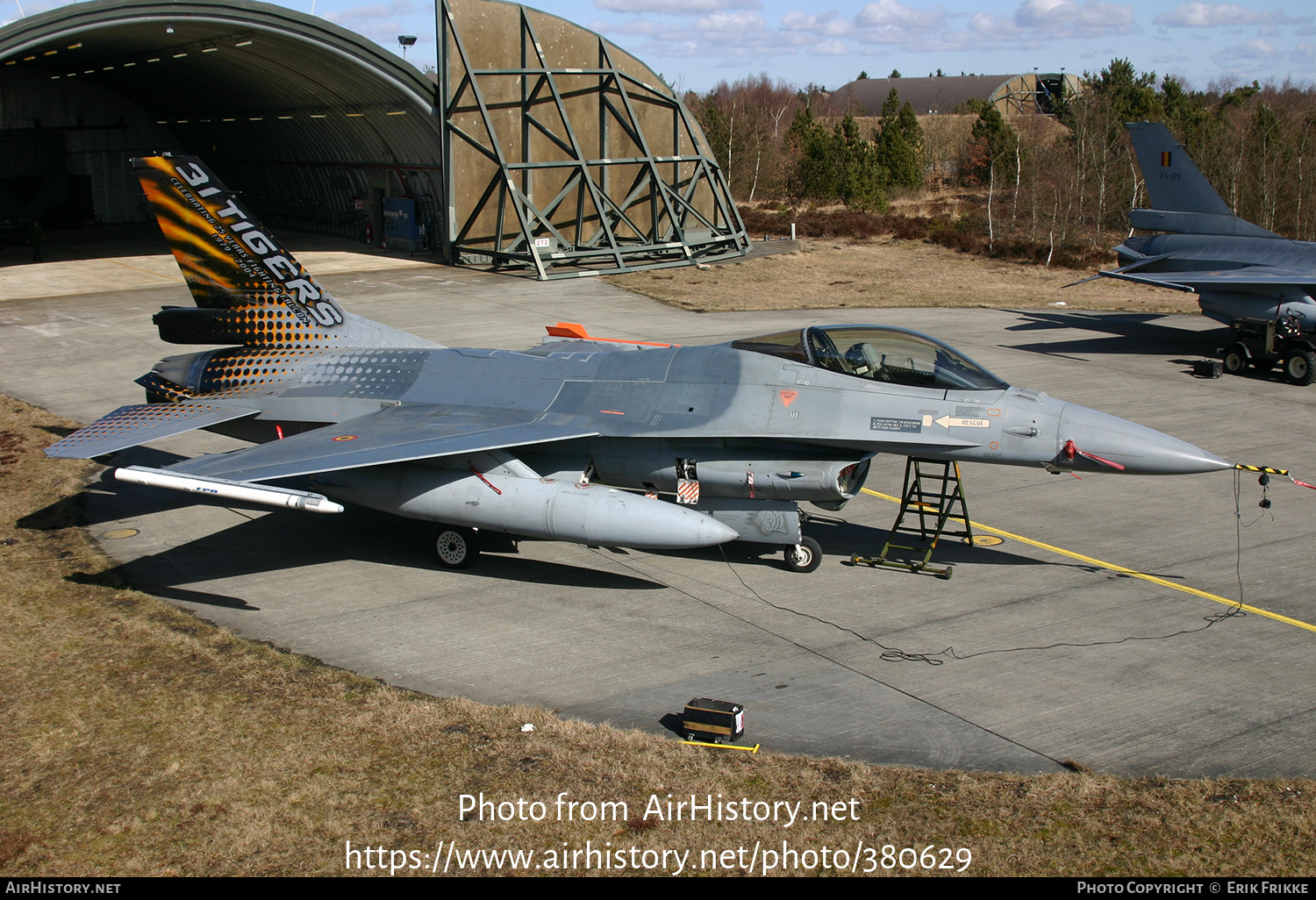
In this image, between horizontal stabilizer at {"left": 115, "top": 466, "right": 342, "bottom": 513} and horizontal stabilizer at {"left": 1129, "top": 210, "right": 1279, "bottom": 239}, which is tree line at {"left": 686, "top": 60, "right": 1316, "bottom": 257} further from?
horizontal stabilizer at {"left": 115, "top": 466, "right": 342, "bottom": 513}

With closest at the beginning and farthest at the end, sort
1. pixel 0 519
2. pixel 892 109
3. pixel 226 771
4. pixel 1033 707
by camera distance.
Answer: pixel 226 771 → pixel 1033 707 → pixel 0 519 → pixel 892 109

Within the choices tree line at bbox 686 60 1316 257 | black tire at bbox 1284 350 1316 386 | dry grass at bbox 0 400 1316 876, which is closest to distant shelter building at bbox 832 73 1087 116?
tree line at bbox 686 60 1316 257

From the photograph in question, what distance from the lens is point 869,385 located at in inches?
465

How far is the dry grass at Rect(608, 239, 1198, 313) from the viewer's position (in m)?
33.2

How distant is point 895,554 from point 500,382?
225 inches

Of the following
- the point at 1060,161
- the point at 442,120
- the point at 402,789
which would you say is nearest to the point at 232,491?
the point at 402,789

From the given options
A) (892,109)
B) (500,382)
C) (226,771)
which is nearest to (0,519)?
(500,382)

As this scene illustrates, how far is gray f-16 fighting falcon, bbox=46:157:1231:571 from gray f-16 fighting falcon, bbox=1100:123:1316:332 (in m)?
15.1

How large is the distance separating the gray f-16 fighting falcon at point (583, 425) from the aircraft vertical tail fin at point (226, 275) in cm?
3

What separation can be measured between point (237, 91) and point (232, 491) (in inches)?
1635

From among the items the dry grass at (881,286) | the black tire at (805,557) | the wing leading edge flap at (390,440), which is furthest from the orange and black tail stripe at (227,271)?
the dry grass at (881,286)

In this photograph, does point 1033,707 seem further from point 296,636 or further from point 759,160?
point 759,160

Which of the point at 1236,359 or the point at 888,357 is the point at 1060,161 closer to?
the point at 1236,359

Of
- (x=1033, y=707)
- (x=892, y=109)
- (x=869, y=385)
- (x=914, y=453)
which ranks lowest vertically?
(x=1033, y=707)
